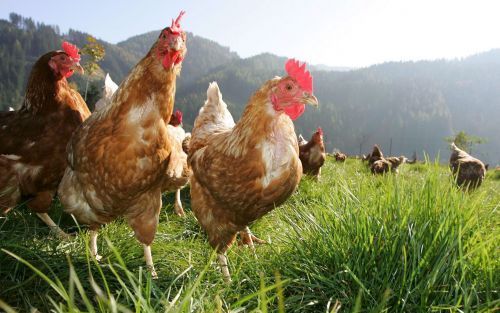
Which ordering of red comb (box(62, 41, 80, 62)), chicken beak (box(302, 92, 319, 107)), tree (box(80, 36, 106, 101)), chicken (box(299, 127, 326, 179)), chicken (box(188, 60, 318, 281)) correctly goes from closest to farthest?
chicken (box(188, 60, 318, 281))
chicken beak (box(302, 92, 319, 107))
red comb (box(62, 41, 80, 62))
chicken (box(299, 127, 326, 179))
tree (box(80, 36, 106, 101))

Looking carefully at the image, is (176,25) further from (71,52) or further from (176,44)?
(71,52)

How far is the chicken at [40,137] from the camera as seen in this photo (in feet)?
11.2

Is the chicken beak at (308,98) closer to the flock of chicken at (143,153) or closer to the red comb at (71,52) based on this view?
the flock of chicken at (143,153)

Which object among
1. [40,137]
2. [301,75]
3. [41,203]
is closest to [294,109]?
[301,75]

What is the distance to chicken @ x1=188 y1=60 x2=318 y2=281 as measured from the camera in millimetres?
2838

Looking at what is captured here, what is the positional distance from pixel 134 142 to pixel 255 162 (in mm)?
1017

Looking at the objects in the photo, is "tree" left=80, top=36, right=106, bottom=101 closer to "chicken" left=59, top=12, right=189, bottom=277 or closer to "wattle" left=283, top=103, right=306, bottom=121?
"chicken" left=59, top=12, right=189, bottom=277

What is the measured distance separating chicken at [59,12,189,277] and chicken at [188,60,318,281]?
50 cm

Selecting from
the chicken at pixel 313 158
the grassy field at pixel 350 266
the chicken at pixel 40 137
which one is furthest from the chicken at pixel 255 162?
the chicken at pixel 313 158

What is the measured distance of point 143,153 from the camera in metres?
2.66

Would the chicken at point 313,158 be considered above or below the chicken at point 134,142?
below

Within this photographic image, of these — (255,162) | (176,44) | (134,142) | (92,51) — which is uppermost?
(92,51)

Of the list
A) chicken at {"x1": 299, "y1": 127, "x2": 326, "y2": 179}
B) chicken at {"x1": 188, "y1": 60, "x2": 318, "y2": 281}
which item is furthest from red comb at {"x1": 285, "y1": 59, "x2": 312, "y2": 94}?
chicken at {"x1": 299, "y1": 127, "x2": 326, "y2": 179}

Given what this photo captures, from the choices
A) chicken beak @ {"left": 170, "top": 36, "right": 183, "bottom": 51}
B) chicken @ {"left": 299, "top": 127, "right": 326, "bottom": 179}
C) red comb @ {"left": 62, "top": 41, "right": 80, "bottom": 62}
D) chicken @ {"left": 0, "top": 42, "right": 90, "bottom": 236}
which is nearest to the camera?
chicken beak @ {"left": 170, "top": 36, "right": 183, "bottom": 51}
